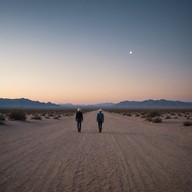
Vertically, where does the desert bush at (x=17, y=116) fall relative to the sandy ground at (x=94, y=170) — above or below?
above

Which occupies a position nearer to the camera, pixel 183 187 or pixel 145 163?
pixel 183 187

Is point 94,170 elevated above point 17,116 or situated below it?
below

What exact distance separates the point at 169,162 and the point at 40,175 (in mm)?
4989

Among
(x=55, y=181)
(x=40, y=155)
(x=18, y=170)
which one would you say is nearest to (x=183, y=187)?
(x=55, y=181)

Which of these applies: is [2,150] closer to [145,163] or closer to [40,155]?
[40,155]

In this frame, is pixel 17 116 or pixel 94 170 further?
pixel 17 116

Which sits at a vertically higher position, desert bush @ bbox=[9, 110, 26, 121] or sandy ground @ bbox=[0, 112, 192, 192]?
desert bush @ bbox=[9, 110, 26, 121]

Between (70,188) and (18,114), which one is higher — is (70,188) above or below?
below

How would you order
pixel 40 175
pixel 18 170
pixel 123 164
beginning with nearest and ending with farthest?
pixel 40 175 < pixel 18 170 < pixel 123 164

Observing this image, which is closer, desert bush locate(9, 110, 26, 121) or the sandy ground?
the sandy ground

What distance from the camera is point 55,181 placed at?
7789 millimetres

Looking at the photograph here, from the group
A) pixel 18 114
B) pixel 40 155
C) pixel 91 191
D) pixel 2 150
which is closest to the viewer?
Answer: pixel 91 191

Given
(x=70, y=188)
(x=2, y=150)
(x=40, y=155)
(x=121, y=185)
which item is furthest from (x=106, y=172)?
(x=2, y=150)

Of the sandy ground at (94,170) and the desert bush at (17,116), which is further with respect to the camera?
the desert bush at (17,116)
